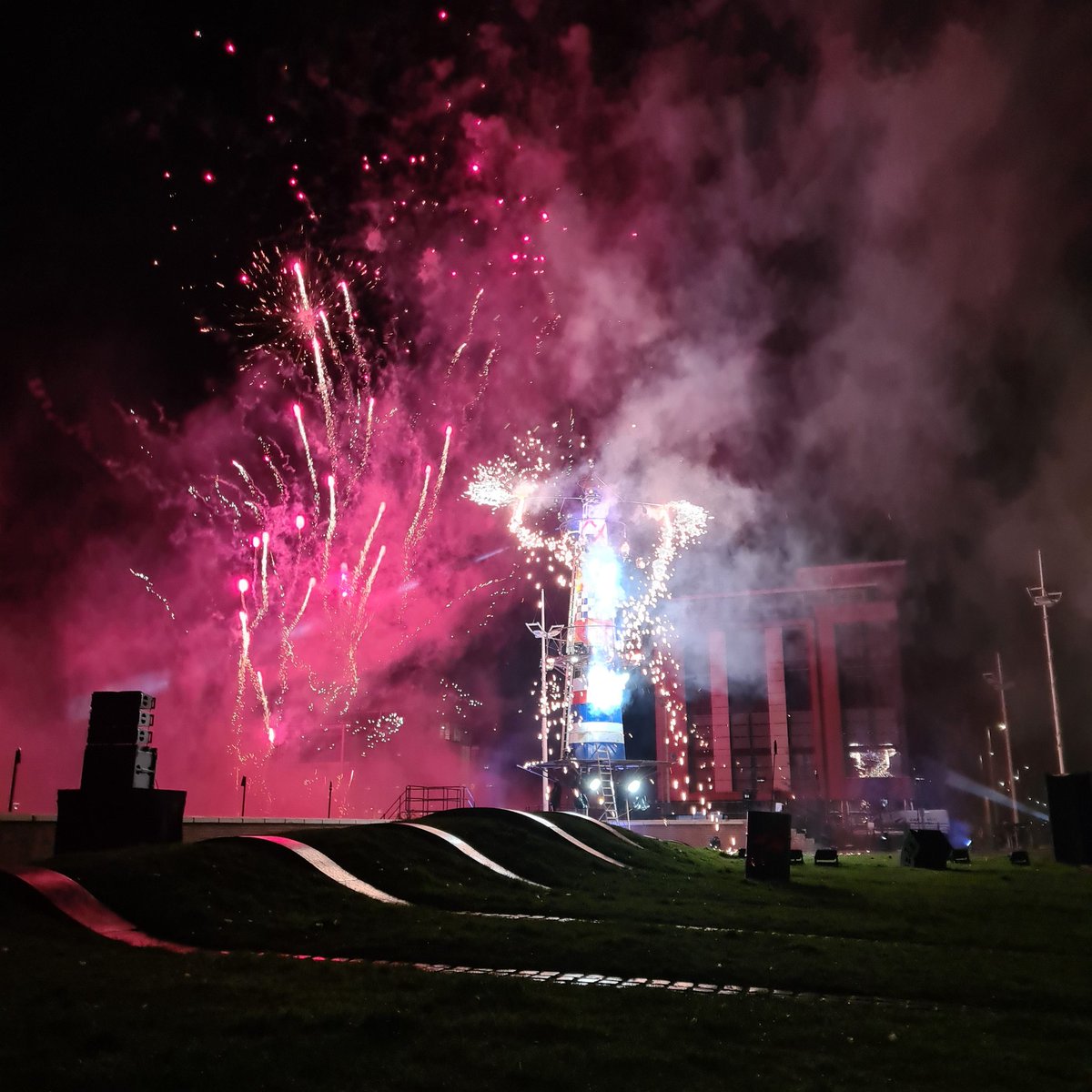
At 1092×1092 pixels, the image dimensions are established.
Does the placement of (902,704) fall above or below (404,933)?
above

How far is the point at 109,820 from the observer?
19.6m

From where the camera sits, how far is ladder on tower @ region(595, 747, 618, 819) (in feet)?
169

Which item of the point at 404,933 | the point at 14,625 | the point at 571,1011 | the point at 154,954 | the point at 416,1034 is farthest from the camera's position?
the point at 14,625

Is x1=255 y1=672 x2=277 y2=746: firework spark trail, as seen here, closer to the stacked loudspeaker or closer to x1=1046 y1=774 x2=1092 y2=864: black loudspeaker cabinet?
the stacked loudspeaker

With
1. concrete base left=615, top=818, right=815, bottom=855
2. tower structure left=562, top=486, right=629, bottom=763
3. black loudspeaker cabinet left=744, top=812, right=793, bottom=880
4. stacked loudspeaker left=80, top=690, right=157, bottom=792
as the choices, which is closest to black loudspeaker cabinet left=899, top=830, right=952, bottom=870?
black loudspeaker cabinet left=744, top=812, right=793, bottom=880

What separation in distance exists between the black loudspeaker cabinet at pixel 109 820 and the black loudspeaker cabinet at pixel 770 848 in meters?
13.6

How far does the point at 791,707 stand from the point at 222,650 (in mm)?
38657

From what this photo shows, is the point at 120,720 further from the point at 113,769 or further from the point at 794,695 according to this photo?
the point at 794,695

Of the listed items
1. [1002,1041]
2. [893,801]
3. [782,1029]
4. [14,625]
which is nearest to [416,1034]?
[782,1029]

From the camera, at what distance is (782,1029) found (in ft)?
25.6

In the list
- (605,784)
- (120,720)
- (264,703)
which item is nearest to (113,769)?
(120,720)

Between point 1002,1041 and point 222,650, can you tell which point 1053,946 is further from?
point 222,650

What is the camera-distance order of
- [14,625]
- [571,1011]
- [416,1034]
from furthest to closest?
1. [14,625]
2. [571,1011]
3. [416,1034]

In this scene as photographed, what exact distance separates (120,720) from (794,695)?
173 feet
